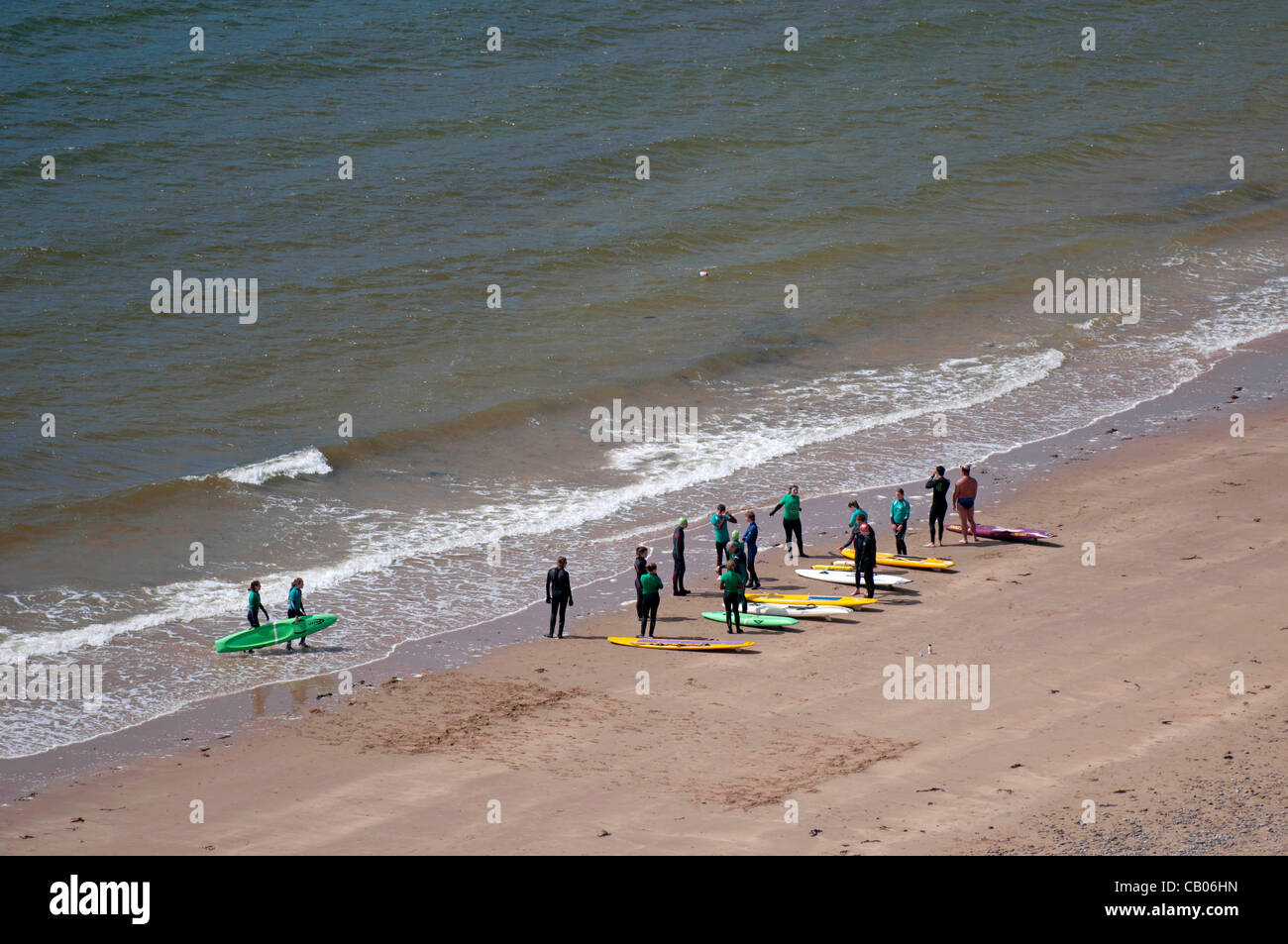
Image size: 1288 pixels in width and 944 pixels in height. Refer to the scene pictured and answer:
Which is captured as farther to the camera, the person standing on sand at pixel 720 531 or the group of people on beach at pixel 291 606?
the person standing on sand at pixel 720 531

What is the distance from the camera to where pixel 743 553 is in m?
17.8

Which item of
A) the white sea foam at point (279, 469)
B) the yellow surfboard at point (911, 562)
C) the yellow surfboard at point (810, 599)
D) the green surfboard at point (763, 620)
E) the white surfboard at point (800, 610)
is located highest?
the white sea foam at point (279, 469)

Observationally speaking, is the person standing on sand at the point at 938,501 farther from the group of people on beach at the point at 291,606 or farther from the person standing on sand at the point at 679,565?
the group of people on beach at the point at 291,606

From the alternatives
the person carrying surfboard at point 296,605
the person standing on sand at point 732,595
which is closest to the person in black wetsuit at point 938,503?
the person standing on sand at point 732,595

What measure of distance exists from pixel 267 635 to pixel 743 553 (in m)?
6.29

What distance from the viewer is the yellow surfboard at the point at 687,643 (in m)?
16.4

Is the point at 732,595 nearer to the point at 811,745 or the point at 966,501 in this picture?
the point at 811,745

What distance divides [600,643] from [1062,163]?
99.5ft

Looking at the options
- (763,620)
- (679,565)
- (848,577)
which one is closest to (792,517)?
(848,577)

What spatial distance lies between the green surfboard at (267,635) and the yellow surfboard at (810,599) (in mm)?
5884

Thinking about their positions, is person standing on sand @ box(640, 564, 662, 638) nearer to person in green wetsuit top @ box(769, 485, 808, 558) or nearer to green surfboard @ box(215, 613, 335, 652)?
person in green wetsuit top @ box(769, 485, 808, 558)

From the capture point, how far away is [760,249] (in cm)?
3372
